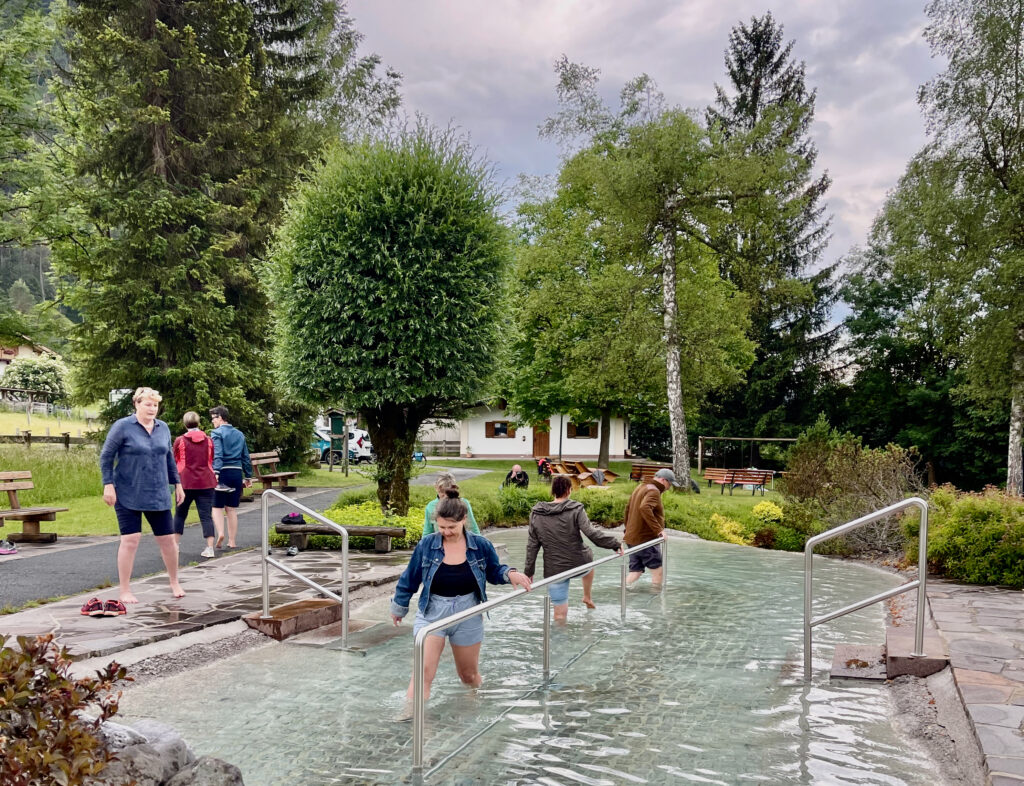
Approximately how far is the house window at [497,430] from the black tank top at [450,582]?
46.6 m

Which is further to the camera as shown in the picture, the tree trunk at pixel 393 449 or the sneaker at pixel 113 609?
the tree trunk at pixel 393 449

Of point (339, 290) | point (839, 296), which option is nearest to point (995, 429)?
point (839, 296)

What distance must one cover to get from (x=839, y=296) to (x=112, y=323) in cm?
3491

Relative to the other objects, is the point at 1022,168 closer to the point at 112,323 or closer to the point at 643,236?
the point at 643,236

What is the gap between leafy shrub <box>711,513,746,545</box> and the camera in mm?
16391

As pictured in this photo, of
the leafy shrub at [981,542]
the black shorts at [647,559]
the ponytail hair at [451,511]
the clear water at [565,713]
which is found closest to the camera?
the clear water at [565,713]

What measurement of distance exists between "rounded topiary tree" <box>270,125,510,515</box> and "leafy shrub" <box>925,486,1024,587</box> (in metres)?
7.59

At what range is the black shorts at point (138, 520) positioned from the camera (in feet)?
25.5

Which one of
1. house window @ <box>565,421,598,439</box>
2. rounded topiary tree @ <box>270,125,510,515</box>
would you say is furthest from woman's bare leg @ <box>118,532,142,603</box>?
house window @ <box>565,421,598,439</box>

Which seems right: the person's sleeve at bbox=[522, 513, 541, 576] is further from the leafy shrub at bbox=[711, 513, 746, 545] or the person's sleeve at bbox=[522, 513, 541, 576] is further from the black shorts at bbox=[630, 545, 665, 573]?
the leafy shrub at bbox=[711, 513, 746, 545]

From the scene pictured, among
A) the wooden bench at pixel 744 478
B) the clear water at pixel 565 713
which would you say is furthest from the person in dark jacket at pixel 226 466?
the wooden bench at pixel 744 478

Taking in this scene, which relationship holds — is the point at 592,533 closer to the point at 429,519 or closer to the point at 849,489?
the point at 429,519

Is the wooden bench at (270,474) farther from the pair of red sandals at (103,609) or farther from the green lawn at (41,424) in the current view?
the green lawn at (41,424)

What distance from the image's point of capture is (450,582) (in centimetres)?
546
